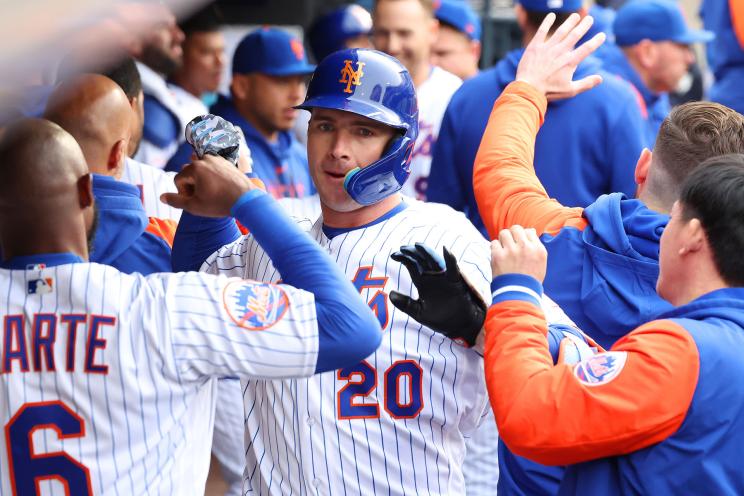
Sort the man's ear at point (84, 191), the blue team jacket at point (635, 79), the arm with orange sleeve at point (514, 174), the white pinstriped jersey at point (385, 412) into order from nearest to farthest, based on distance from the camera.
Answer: the man's ear at point (84, 191) → the white pinstriped jersey at point (385, 412) → the arm with orange sleeve at point (514, 174) → the blue team jacket at point (635, 79)

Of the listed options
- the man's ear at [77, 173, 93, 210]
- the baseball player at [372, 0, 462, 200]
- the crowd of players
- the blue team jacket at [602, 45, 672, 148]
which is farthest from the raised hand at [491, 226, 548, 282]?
the blue team jacket at [602, 45, 672, 148]

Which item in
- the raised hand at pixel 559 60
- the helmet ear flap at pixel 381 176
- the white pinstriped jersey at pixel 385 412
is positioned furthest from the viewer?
the raised hand at pixel 559 60

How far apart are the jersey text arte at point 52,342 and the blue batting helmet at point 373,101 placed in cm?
80

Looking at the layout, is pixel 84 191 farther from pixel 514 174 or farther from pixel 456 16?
pixel 456 16

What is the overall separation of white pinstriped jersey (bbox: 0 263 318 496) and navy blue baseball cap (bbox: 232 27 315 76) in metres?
3.48

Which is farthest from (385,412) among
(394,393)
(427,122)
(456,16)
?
(456,16)

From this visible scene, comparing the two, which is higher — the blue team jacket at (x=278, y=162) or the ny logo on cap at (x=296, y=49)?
the ny logo on cap at (x=296, y=49)

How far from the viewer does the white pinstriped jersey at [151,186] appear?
351 centimetres

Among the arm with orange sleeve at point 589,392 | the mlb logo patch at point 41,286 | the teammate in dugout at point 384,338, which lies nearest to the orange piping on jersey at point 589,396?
the arm with orange sleeve at point 589,392

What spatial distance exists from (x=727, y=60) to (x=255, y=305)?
5.02 m

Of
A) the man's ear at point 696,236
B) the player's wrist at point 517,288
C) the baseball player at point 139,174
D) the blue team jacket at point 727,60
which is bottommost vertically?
the blue team jacket at point 727,60

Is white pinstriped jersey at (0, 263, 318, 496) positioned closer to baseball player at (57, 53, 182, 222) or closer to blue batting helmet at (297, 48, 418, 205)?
blue batting helmet at (297, 48, 418, 205)

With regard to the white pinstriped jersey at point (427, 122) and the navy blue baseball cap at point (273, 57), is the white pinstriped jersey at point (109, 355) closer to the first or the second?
the white pinstriped jersey at point (427, 122)

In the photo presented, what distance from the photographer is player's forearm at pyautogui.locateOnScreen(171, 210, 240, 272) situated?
274 centimetres
